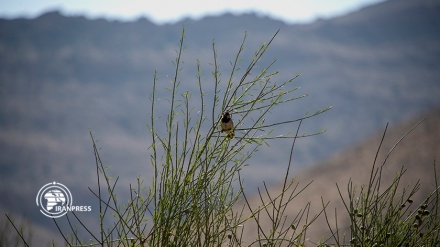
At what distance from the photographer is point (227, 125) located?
2504 mm

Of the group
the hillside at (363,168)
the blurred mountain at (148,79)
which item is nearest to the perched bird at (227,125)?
the hillside at (363,168)

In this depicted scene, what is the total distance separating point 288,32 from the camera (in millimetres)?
90000

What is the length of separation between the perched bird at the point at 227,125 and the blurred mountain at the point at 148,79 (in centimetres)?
5903

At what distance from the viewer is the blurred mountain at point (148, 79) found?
6769 cm

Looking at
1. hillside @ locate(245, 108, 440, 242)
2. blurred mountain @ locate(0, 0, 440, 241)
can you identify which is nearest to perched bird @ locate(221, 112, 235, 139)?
hillside @ locate(245, 108, 440, 242)

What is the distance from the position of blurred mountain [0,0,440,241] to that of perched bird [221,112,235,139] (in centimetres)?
5903

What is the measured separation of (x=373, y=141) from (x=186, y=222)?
45933mm

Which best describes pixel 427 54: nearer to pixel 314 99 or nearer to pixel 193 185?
pixel 314 99

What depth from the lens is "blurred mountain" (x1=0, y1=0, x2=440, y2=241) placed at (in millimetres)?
67688

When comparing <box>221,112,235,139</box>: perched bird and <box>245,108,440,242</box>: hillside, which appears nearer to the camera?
<box>221,112,235,139</box>: perched bird

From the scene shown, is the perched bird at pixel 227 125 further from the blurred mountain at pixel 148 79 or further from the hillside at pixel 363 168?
the blurred mountain at pixel 148 79

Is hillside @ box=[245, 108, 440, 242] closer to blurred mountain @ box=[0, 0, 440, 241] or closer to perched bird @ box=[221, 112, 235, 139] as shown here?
blurred mountain @ box=[0, 0, 440, 241]

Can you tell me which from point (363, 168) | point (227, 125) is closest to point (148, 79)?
point (363, 168)

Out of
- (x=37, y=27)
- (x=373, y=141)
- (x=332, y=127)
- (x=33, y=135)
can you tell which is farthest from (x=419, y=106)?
(x=37, y=27)
